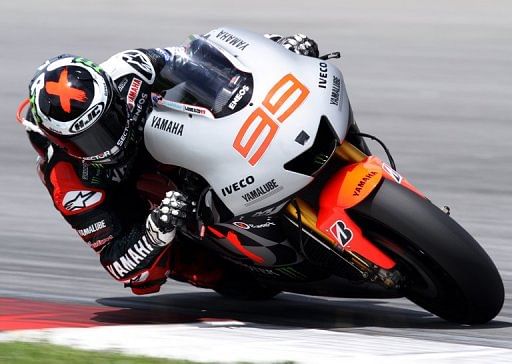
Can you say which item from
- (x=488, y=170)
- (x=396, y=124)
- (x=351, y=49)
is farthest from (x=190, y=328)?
(x=351, y=49)

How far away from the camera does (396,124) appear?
423 inches

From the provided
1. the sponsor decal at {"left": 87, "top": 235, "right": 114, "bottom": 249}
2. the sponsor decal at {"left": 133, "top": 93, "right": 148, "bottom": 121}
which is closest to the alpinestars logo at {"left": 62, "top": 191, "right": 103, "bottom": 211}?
the sponsor decal at {"left": 87, "top": 235, "right": 114, "bottom": 249}

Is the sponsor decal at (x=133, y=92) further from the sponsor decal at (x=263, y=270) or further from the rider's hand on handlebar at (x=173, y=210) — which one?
the sponsor decal at (x=263, y=270)

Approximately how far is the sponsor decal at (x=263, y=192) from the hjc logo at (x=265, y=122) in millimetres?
108

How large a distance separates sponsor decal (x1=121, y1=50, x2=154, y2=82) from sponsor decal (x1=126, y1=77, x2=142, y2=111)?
0.05m

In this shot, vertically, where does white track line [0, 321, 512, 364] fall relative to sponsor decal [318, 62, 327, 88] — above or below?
below

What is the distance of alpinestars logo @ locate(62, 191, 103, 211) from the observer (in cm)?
584

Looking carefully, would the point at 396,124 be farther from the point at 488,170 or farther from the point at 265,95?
the point at 265,95

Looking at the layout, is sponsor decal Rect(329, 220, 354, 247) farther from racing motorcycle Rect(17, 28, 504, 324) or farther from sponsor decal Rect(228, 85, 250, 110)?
sponsor decal Rect(228, 85, 250, 110)

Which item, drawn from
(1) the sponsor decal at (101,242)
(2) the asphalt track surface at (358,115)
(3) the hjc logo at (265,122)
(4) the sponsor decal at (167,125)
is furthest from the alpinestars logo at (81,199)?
(3) the hjc logo at (265,122)

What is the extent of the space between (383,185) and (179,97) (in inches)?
37.9

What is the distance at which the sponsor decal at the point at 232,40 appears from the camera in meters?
5.55

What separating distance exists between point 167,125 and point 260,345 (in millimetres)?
1111

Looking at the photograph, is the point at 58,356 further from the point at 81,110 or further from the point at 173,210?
the point at 81,110
